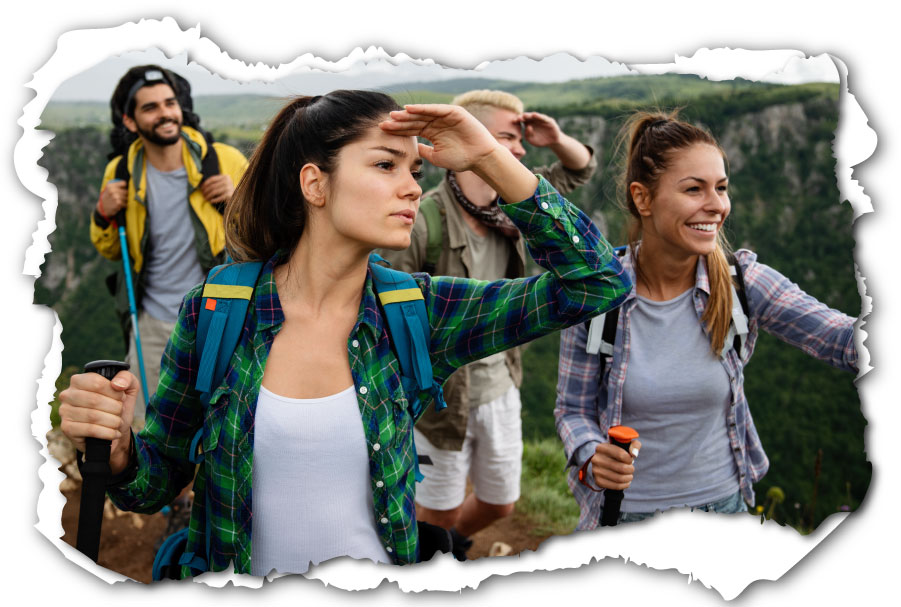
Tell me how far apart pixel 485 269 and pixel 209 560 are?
101 inches

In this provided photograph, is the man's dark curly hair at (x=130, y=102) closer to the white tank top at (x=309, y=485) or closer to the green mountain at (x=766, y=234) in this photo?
the green mountain at (x=766, y=234)

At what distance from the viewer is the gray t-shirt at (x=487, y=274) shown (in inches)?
175

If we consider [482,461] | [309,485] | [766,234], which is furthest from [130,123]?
[766,234]

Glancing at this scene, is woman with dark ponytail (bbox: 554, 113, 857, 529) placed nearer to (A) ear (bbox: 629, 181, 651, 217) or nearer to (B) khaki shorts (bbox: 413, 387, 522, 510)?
(A) ear (bbox: 629, 181, 651, 217)

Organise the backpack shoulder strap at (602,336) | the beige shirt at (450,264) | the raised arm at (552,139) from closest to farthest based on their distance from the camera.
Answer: the backpack shoulder strap at (602,336), the beige shirt at (450,264), the raised arm at (552,139)

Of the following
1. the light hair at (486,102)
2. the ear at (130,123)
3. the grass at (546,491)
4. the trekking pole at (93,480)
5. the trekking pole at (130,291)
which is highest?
the light hair at (486,102)

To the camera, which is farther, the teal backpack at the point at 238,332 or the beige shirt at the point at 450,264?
the beige shirt at the point at 450,264

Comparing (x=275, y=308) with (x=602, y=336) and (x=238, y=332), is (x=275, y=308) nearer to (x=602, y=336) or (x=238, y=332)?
(x=238, y=332)

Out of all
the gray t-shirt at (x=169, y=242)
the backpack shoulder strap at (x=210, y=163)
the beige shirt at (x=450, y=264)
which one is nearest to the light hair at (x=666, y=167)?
the beige shirt at (x=450, y=264)

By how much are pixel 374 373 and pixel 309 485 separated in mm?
410

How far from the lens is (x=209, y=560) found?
2.38 meters

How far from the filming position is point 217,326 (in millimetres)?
2254

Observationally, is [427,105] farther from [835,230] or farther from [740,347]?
[835,230]

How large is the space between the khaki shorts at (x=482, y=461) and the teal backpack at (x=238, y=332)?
7.22ft
